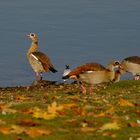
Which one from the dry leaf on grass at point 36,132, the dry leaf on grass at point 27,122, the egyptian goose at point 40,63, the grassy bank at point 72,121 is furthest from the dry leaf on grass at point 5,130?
the egyptian goose at point 40,63

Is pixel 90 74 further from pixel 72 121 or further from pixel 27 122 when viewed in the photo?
pixel 27 122

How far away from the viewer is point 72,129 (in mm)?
16656

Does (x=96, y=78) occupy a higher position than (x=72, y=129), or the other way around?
(x=96, y=78)

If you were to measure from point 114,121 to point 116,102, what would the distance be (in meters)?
4.47

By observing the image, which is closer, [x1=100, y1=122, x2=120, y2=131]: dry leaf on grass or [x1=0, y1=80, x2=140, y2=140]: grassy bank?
[x1=0, y1=80, x2=140, y2=140]: grassy bank

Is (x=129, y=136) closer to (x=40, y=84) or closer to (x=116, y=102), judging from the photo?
(x=116, y=102)

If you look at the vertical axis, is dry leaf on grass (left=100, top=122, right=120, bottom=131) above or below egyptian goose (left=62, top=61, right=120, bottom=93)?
below

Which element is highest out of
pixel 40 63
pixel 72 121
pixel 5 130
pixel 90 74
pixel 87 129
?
pixel 40 63

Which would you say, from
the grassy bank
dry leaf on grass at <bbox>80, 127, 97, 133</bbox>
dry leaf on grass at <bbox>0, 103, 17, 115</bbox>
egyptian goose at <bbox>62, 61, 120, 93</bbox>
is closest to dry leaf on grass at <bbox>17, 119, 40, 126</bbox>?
the grassy bank

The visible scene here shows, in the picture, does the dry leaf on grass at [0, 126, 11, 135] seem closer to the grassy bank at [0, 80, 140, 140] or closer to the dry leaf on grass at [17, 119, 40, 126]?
the grassy bank at [0, 80, 140, 140]

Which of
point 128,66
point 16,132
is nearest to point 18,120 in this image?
point 16,132

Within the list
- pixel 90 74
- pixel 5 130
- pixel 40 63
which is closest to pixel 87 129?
pixel 5 130

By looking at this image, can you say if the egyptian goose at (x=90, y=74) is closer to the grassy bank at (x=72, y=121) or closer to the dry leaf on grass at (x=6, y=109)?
the grassy bank at (x=72, y=121)

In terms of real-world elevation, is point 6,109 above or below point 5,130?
above
